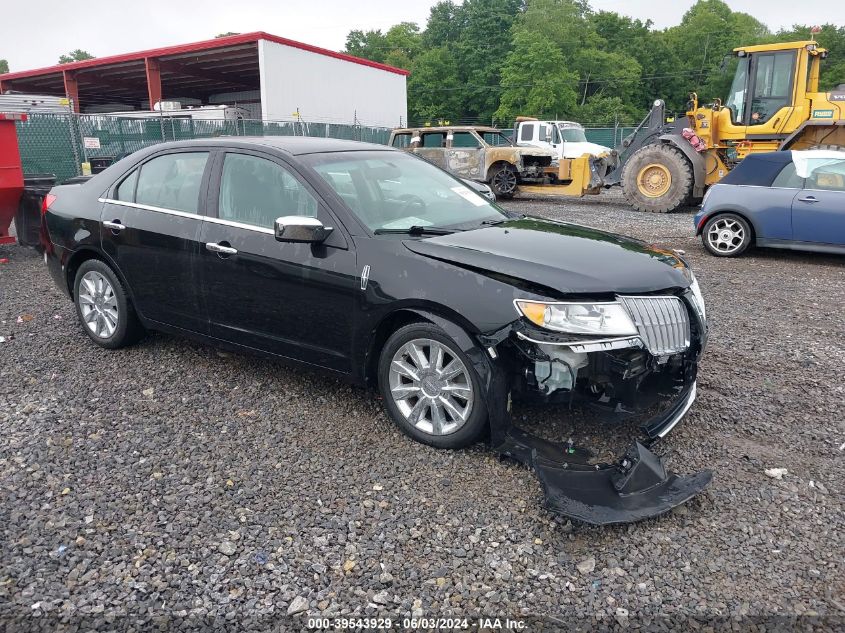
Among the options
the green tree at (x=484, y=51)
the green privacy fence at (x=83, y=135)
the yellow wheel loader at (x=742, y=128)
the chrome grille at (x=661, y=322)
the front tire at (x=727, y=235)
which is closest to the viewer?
the chrome grille at (x=661, y=322)

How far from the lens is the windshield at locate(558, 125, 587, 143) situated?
21.5 metres

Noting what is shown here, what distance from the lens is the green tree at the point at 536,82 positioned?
5453 centimetres

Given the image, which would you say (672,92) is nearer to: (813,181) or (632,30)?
(632,30)

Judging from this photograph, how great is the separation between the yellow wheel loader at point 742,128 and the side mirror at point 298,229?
12198mm

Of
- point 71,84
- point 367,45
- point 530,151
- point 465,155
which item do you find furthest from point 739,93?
point 367,45

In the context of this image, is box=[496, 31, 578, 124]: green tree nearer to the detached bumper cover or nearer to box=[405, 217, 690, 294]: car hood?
box=[405, 217, 690, 294]: car hood

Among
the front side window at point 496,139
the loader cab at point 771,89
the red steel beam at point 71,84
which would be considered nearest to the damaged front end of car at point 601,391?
the loader cab at point 771,89

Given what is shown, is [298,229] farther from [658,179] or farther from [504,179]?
[504,179]

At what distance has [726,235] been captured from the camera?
30.5 ft

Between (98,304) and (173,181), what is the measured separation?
124 cm

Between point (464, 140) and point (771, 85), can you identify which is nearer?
point (771, 85)

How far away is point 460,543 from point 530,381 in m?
0.87

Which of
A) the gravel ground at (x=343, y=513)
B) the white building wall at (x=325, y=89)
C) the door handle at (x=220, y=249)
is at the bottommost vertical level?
the gravel ground at (x=343, y=513)

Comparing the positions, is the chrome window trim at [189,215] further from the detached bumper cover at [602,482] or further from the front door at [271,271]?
the detached bumper cover at [602,482]
